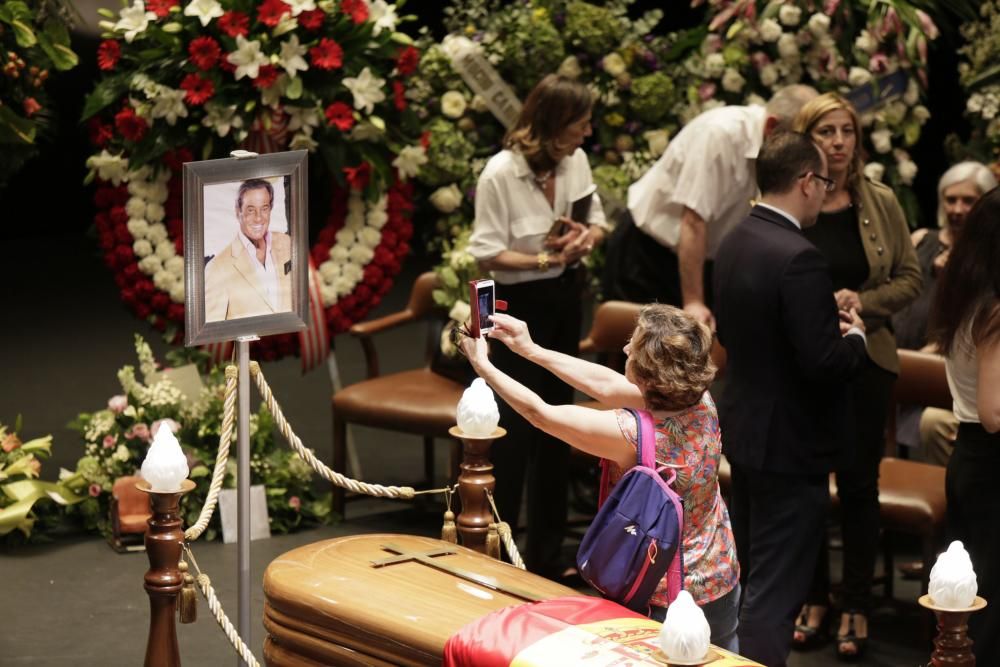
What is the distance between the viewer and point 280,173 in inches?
133

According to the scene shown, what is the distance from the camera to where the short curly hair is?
3023 mm

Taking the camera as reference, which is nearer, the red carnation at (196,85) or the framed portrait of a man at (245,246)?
the framed portrait of a man at (245,246)

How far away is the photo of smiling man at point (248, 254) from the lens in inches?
129

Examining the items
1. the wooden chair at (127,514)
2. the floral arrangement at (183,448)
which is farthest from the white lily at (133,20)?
the wooden chair at (127,514)

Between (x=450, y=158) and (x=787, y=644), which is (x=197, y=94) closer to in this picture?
(x=450, y=158)

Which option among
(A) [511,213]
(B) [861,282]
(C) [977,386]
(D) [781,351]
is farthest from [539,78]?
(C) [977,386]

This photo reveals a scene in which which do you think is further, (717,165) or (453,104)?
(453,104)

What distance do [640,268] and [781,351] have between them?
5.66 ft

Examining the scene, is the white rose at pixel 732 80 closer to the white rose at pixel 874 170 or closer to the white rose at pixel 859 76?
the white rose at pixel 859 76

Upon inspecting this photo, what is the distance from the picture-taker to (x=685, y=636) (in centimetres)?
242

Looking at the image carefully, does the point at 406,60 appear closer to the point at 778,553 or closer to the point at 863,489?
the point at 863,489

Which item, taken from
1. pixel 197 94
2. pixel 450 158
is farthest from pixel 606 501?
pixel 450 158

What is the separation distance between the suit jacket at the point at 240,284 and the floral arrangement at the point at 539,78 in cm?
259

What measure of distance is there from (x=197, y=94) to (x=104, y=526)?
58.7 inches
